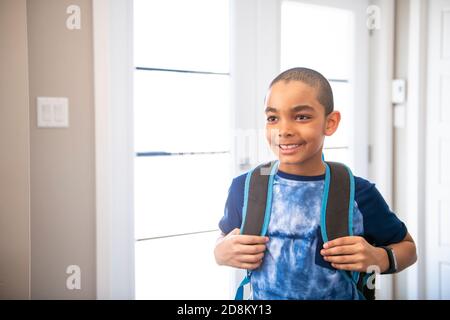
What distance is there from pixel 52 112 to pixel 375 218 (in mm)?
1003

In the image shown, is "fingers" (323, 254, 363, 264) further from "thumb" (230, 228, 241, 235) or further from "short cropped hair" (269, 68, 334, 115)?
"short cropped hair" (269, 68, 334, 115)

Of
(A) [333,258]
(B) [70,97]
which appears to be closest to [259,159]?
(A) [333,258]

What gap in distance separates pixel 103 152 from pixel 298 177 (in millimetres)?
589

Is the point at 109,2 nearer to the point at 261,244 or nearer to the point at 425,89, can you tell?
the point at 261,244

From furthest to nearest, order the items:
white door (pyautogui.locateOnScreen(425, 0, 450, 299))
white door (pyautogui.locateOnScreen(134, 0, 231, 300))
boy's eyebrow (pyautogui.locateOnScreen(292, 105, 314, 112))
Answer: white door (pyautogui.locateOnScreen(425, 0, 450, 299)), white door (pyautogui.locateOnScreen(134, 0, 231, 300)), boy's eyebrow (pyautogui.locateOnScreen(292, 105, 314, 112))

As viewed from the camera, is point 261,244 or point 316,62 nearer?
point 261,244

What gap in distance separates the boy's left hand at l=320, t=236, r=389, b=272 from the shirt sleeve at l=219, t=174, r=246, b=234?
0.27m

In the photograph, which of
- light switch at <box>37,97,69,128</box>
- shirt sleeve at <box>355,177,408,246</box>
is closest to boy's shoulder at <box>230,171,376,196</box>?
shirt sleeve at <box>355,177,408,246</box>

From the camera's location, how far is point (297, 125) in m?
1.00

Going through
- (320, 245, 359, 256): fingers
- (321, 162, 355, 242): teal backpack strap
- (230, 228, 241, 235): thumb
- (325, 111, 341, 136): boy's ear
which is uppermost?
(325, 111, 341, 136): boy's ear

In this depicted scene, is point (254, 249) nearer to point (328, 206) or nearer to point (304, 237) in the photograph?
point (304, 237)

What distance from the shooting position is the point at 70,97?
1.06 metres

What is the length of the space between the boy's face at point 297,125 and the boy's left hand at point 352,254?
0.22m

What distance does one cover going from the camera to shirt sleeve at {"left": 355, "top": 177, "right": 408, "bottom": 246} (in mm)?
1043
